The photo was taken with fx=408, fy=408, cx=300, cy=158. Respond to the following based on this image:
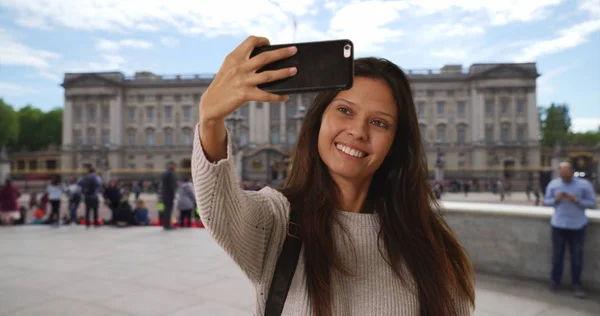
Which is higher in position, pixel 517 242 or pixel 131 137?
pixel 131 137

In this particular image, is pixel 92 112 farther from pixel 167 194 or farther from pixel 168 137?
pixel 167 194

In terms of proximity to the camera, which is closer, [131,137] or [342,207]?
[342,207]

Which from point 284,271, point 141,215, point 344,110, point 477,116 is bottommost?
point 141,215

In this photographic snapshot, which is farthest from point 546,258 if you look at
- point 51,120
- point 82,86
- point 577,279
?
point 51,120

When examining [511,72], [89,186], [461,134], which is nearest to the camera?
[89,186]

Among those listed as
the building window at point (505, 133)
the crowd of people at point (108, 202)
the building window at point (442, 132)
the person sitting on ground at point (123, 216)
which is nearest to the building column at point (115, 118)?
the building window at point (442, 132)

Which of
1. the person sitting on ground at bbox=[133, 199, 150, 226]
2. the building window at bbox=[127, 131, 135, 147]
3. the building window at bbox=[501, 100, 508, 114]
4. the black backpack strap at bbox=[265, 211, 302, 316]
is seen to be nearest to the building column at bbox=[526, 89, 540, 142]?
the building window at bbox=[501, 100, 508, 114]

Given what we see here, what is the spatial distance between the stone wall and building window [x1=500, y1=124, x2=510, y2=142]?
5103 cm

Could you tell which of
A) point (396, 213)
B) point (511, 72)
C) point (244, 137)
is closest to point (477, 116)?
point (511, 72)

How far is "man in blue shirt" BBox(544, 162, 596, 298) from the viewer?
4.93 metres

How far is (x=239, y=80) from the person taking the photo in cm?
92

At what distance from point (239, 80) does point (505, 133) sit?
188ft

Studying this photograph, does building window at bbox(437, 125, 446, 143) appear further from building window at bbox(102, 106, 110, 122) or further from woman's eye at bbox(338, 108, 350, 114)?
woman's eye at bbox(338, 108, 350, 114)

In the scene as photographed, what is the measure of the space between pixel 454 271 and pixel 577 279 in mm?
4582
